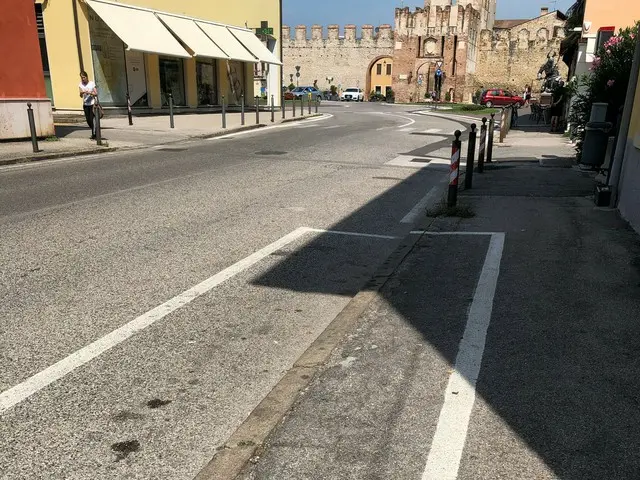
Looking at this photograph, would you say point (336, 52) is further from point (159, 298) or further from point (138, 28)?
point (159, 298)

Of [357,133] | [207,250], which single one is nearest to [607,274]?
[207,250]

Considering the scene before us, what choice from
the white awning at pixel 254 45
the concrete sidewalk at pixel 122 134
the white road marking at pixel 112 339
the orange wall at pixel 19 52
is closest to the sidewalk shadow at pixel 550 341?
the white road marking at pixel 112 339

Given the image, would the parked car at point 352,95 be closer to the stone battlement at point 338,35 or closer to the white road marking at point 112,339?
the stone battlement at point 338,35

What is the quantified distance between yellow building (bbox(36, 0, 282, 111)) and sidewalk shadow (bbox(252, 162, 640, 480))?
20.3 m

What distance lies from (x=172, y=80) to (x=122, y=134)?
35.3ft

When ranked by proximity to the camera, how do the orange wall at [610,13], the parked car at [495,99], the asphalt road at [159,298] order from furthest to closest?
1. the parked car at [495,99]
2. the orange wall at [610,13]
3. the asphalt road at [159,298]

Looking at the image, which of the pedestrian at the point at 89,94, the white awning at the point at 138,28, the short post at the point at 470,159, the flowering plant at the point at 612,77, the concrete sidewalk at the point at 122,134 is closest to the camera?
the short post at the point at 470,159

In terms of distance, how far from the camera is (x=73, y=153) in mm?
13133

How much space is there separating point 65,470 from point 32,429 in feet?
1.40

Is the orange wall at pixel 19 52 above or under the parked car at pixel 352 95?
above

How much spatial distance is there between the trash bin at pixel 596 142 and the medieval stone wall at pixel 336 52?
65.2m

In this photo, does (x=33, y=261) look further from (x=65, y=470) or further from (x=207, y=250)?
(x=65, y=470)

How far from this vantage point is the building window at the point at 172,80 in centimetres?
2657

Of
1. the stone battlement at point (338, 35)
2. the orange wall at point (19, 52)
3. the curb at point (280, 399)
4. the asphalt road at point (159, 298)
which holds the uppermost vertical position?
the stone battlement at point (338, 35)
